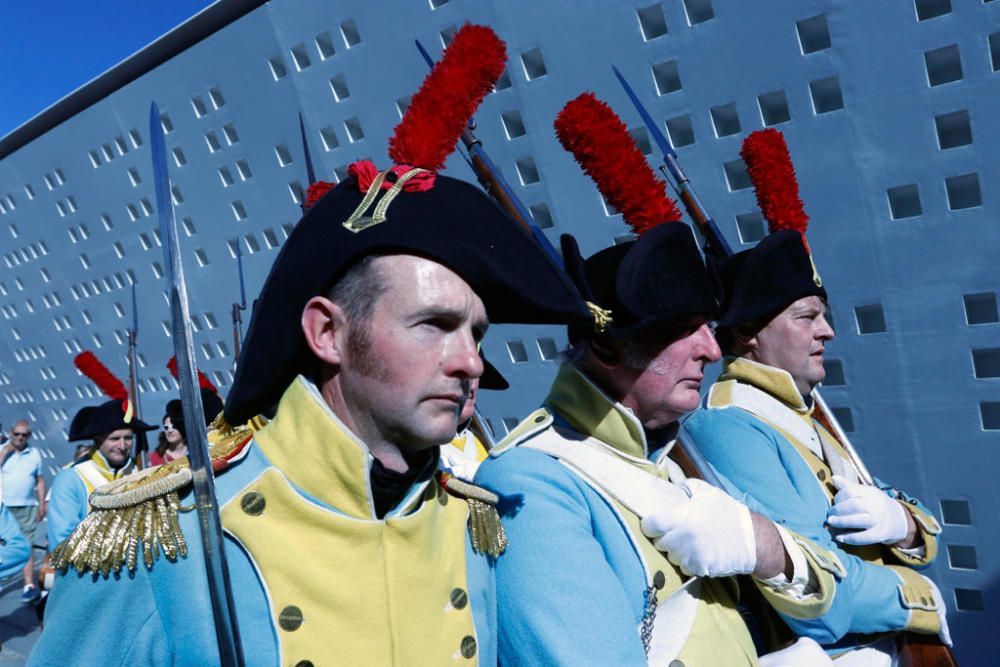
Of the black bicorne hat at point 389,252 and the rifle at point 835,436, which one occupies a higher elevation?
the black bicorne hat at point 389,252

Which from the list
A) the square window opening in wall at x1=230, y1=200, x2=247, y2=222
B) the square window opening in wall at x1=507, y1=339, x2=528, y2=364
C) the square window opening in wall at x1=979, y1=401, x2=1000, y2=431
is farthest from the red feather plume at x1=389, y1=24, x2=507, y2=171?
the square window opening in wall at x1=230, y1=200, x2=247, y2=222

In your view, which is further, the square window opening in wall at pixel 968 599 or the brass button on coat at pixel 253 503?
the square window opening in wall at pixel 968 599

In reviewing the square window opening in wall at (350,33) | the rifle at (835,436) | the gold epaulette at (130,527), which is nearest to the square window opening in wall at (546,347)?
the square window opening in wall at (350,33)

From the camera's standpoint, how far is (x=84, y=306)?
50.9 feet

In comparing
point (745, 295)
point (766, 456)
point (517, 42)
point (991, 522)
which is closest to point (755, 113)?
point (517, 42)

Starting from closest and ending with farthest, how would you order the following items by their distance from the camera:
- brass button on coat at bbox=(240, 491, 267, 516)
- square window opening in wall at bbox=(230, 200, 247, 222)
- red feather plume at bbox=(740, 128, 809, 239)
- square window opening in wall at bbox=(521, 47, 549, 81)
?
1. brass button on coat at bbox=(240, 491, 267, 516)
2. red feather plume at bbox=(740, 128, 809, 239)
3. square window opening in wall at bbox=(521, 47, 549, 81)
4. square window opening in wall at bbox=(230, 200, 247, 222)

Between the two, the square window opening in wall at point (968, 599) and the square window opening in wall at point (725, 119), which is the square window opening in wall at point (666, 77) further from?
the square window opening in wall at point (968, 599)

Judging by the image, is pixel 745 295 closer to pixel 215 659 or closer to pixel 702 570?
pixel 702 570

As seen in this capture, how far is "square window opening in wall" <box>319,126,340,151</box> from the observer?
10016 millimetres

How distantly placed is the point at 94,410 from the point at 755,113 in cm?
592

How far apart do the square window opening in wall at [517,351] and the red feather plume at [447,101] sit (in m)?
7.28

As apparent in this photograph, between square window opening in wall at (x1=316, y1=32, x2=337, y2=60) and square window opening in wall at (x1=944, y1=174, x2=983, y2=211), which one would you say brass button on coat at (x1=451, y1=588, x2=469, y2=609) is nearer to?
square window opening in wall at (x1=944, y1=174, x2=983, y2=211)

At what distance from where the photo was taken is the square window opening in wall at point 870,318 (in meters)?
6.61

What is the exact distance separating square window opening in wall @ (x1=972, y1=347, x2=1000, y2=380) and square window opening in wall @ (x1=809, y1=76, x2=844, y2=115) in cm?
222
